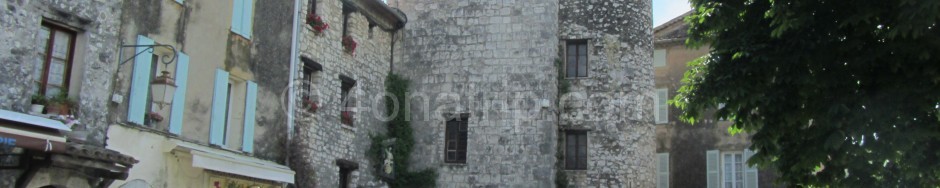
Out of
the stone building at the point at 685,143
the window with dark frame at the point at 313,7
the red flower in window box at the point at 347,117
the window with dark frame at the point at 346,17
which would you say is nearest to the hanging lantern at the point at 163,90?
the window with dark frame at the point at 313,7

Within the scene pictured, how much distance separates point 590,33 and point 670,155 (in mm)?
4040

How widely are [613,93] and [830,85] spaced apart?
9.97m

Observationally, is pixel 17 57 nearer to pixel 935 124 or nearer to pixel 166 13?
pixel 166 13

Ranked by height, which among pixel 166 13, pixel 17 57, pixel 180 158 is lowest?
pixel 180 158

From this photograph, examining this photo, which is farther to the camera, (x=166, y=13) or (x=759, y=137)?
(x=166, y=13)

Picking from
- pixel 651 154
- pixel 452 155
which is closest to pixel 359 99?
pixel 452 155

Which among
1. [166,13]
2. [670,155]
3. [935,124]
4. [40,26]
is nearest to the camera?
[935,124]

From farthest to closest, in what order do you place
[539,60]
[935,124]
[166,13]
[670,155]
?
[670,155], [539,60], [166,13], [935,124]

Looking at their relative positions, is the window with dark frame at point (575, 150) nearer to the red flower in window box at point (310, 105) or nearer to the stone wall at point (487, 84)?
the stone wall at point (487, 84)

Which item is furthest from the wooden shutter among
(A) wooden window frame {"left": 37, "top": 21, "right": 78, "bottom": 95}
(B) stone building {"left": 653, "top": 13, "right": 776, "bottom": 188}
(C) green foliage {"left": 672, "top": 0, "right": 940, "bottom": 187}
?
(A) wooden window frame {"left": 37, "top": 21, "right": 78, "bottom": 95}

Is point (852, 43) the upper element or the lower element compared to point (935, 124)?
upper

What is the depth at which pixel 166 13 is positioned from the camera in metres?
14.6

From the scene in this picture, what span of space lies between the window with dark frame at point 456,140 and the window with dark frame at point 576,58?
2.55 m

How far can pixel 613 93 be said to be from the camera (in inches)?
863
